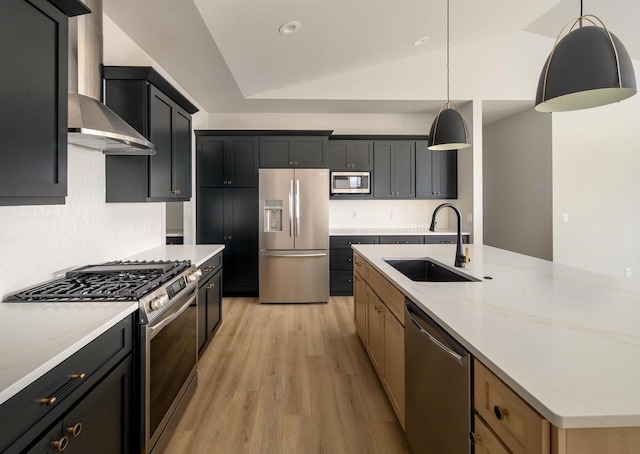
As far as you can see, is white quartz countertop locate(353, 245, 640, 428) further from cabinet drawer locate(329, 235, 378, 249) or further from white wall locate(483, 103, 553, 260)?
white wall locate(483, 103, 553, 260)

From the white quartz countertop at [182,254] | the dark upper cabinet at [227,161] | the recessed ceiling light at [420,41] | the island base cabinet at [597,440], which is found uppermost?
the recessed ceiling light at [420,41]

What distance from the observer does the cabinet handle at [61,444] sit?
0.98m

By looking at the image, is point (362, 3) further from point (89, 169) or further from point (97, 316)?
point (97, 316)

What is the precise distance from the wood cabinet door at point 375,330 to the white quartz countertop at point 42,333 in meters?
1.51

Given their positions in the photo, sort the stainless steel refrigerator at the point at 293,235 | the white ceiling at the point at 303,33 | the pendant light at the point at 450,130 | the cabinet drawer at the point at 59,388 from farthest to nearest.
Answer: the stainless steel refrigerator at the point at 293,235
the white ceiling at the point at 303,33
the pendant light at the point at 450,130
the cabinet drawer at the point at 59,388

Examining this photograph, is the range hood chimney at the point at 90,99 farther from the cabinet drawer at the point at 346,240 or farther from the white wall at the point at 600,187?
the white wall at the point at 600,187

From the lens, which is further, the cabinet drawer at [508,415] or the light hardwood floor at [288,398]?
the light hardwood floor at [288,398]

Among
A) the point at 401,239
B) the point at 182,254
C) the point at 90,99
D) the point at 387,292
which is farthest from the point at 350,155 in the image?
the point at 90,99

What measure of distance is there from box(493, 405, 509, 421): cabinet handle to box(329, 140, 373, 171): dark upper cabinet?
4.36 meters

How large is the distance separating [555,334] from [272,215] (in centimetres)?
→ 374

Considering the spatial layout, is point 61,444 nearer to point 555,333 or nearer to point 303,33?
point 555,333

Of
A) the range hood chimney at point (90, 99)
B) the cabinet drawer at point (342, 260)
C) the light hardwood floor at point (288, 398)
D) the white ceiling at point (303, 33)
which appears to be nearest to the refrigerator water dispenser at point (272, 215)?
the cabinet drawer at point (342, 260)

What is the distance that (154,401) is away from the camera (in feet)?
5.36

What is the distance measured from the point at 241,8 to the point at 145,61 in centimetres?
117
